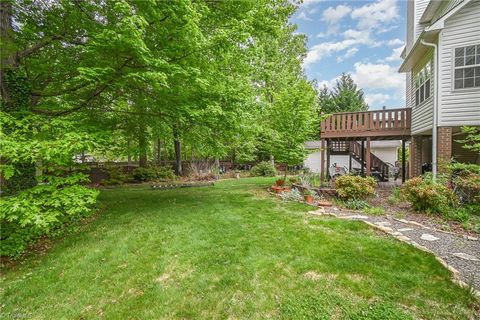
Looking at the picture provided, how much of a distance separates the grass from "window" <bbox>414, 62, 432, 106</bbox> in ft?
22.6

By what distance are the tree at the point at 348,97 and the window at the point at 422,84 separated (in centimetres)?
1902

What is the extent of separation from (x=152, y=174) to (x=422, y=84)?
13.8m

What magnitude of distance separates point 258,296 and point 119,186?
468 inches

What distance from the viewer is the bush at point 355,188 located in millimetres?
7133

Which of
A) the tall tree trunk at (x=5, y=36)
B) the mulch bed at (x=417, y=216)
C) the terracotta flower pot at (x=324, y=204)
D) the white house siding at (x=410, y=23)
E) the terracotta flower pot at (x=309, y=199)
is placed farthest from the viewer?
the white house siding at (x=410, y=23)

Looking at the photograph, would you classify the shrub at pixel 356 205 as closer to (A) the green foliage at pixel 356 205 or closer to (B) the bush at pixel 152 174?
(A) the green foliage at pixel 356 205

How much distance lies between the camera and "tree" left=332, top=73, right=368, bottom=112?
1119 inches

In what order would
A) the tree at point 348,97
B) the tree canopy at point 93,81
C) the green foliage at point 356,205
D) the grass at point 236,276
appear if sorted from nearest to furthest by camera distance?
the grass at point 236,276
the tree canopy at point 93,81
the green foliage at point 356,205
the tree at point 348,97

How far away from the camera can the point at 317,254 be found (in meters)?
3.95

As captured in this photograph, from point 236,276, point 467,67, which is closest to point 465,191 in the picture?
point 467,67

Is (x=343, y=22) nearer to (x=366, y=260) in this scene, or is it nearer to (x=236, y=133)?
(x=236, y=133)

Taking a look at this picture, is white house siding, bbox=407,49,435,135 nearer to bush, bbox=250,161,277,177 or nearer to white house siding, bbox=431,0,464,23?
white house siding, bbox=431,0,464,23

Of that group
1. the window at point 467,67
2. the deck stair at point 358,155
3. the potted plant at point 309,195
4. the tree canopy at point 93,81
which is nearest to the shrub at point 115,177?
the tree canopy at point 93,81

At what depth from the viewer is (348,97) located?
28.5m
